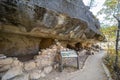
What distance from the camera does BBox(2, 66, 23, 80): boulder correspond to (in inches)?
208

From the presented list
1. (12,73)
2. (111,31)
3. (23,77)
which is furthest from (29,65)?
(111,31)

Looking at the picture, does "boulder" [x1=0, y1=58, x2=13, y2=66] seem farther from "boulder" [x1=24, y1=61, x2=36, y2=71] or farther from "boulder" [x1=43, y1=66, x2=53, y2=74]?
"boulder" [x1=43, y1=66, x2=53, y2=74]

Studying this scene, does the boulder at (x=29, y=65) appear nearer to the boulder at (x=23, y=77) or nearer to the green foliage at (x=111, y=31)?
the boulder at (x=23, y=77)

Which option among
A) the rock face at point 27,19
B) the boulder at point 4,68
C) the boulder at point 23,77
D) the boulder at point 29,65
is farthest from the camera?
the boulder at point 29,65

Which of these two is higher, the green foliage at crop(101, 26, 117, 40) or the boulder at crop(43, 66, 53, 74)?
the green foliage at crop(101, 26, 117, 40)

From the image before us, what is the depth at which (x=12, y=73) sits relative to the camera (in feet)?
18.2

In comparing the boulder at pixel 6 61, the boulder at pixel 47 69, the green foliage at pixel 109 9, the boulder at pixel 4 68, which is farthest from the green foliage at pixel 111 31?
the boulder at pixel 4 68

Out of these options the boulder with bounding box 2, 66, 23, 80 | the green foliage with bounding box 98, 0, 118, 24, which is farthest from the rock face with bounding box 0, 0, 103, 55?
the green foliage with bounding box 98, 0, 118, 24

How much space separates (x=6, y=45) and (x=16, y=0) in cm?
379

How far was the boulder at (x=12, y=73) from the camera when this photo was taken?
5281 mm

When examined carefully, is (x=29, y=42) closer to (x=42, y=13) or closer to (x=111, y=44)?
(x=42, y=13)

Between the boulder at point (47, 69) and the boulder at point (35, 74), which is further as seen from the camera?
the boulder at point (47, 69)

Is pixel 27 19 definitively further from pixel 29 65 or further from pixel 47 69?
pixel 47 69

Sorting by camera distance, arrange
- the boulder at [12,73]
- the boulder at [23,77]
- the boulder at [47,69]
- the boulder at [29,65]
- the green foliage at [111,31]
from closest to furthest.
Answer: the boulder at [12,73] → the boulder at [23,77] → the boulder at [29,65] → the boulder at [47,69] → the green foliage at [111,31]
